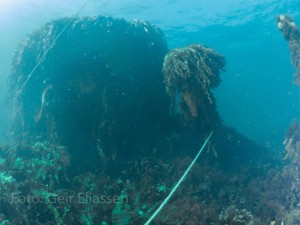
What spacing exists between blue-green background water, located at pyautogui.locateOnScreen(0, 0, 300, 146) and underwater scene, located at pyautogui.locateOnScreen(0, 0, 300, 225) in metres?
6.70

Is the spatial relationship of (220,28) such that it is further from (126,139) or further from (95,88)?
(126,139)

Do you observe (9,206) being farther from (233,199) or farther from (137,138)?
(233,199)

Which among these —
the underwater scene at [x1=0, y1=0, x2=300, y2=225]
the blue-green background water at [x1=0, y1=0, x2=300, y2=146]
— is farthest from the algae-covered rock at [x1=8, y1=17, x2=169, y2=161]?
the blue-green background water at [x1=0, y1=0, x2=300, y2=146]

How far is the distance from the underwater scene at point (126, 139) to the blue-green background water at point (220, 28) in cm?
670

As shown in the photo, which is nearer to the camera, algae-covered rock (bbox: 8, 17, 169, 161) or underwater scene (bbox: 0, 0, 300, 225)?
underwater scene (bbox: 0, 0, 300, 225)

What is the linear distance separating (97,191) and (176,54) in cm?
516

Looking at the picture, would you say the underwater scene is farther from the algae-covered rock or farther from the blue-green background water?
the blue-green background water

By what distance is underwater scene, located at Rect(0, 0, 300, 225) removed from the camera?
6.51m

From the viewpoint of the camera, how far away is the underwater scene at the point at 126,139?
6.51m

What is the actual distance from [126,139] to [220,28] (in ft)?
91.6

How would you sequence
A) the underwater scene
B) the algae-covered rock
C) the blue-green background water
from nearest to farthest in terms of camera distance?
the underwater scene
the algae-covered rock
the blue-green background water

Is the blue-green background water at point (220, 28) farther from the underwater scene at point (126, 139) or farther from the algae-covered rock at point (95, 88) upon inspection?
the underwater scene at point (126, 139)

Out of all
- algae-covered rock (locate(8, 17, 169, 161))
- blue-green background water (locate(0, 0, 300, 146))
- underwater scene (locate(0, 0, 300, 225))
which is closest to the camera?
underwater scene (locate(0, 0, 300, 225))

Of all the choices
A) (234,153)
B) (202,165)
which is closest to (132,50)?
(202,165)
